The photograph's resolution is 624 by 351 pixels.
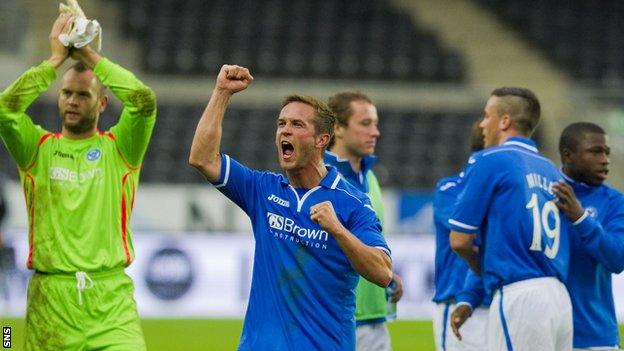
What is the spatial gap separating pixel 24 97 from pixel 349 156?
238cm

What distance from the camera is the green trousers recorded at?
6.68 meters

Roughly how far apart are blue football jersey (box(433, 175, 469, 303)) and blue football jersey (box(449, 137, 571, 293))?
1.28 m

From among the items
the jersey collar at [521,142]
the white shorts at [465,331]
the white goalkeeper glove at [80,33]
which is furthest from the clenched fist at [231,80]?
the white shorts at [465,331]

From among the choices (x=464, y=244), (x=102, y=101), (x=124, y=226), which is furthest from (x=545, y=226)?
(x=102, y=101)

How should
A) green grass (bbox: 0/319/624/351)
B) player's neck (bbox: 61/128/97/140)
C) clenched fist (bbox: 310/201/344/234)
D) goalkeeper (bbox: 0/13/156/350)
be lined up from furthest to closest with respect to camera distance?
green grass (bbox: 0/319/624/351) < player's neck (bbox: 61/128/97/140) < goalkeeper (bbox: 0/13/156/350) < clenched fist (bbox: 310/201/344/234)

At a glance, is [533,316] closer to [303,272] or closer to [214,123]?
[303,272]

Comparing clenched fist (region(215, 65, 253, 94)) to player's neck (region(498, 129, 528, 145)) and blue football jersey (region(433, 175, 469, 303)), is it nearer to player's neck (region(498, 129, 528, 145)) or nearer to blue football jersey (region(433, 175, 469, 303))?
player's neck (region(498, 129, 528, 145))

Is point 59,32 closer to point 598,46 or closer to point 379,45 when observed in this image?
point 379,45

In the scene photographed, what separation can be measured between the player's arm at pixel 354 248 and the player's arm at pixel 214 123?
0.64m

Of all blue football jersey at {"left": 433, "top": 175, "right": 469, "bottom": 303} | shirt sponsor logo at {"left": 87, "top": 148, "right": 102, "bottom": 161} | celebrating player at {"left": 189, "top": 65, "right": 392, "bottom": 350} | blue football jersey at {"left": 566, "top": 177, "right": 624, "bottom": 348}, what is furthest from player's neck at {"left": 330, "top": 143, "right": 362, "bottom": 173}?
celebrating player at {"left": 189, "top": 65, "right": 392, "bottom": 350}

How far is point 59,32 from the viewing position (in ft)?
22.5

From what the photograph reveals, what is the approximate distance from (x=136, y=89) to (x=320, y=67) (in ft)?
57.4

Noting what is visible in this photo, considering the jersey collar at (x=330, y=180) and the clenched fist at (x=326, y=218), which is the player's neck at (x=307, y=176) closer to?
the jersey collar at (x=330, y=180)

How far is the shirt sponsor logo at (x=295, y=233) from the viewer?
574 centimetres
